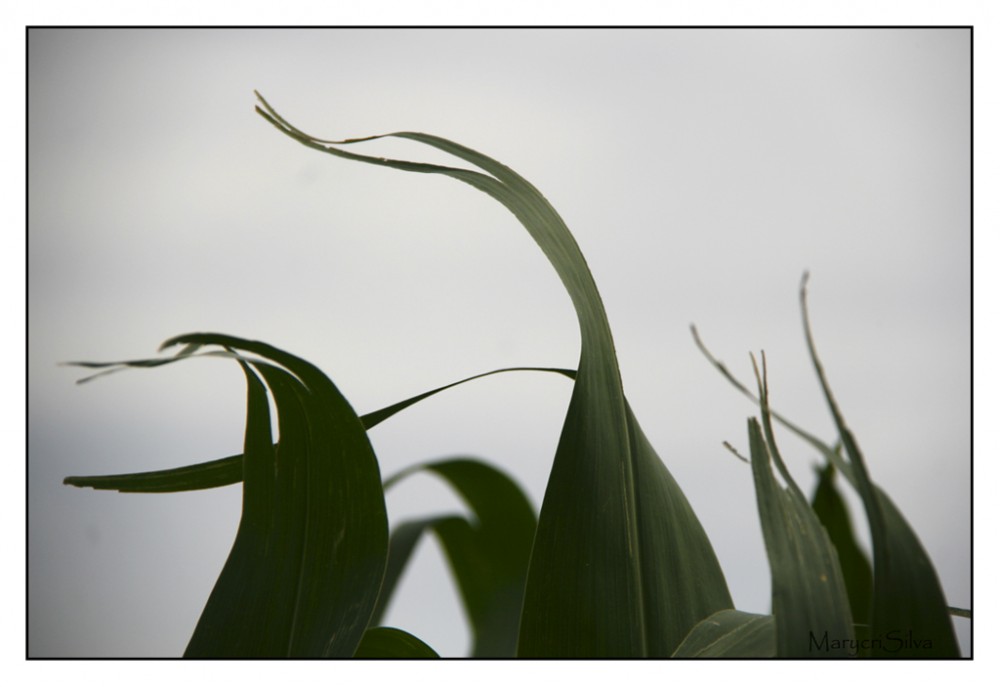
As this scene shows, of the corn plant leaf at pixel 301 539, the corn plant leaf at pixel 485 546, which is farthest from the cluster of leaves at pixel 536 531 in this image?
the corn plant leaf at pixel 485 546

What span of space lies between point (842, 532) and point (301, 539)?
0.43 meters

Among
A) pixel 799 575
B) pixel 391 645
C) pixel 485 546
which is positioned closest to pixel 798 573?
pixel 799 575

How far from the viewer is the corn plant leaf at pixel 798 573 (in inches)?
6.6

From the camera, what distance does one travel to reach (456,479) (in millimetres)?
476

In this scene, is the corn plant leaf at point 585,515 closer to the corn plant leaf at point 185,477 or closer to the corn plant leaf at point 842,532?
the corn plant leaf at point 185,477

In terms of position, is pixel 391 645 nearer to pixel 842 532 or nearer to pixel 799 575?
pixel 799 575

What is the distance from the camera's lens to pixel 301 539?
8.8 inches

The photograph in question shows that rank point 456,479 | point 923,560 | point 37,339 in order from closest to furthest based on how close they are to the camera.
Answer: point 923,560, point 456,479, point 37,339

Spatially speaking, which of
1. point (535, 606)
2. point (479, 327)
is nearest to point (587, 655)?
point (535, 606)

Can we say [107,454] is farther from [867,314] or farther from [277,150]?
[867,314]

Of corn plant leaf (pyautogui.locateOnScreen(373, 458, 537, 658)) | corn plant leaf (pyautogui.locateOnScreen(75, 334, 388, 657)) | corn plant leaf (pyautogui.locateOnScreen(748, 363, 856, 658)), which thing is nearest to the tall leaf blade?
corn plant leaf (pyautogui.locateOnScreen(748, 363, 856, 658))

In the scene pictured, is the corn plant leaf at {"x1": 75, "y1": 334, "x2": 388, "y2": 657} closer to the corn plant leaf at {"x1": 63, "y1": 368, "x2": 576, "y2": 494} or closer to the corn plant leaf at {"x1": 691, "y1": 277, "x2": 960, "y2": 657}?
the corn plant leaf at {"x1": 63, "y1": 368, "x2": 576, "y2": 494}

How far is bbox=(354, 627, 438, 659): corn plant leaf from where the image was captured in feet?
0.80

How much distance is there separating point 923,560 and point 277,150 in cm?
69
